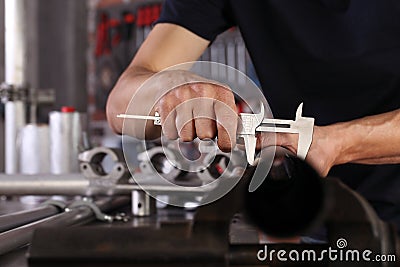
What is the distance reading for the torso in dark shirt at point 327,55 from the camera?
0.79m

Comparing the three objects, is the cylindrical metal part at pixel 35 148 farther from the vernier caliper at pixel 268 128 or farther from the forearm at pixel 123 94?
the vernier caliper at pixel 268 128

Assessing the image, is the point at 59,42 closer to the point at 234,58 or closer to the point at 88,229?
the point at 234,58

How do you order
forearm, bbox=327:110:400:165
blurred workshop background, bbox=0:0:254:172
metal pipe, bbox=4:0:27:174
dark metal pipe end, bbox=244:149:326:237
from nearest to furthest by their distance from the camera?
dark metal pipe end, bbox=244:149:326:237
forearm, bbox=327:110:400:165
metal pipe, bbox=4:0:27:174
blurred workshop background, bbox=0:0:254:172

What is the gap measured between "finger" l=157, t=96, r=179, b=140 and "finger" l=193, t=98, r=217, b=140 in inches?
0.8

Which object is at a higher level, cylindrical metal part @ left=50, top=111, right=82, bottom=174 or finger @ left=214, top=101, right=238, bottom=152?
finger @ left=214, top=101, right=238, bottom=152

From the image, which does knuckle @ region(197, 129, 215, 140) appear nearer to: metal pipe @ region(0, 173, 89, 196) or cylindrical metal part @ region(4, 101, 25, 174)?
metal pipe @ region(0, 173, 89, 196)

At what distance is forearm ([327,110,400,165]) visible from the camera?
0.54 metres

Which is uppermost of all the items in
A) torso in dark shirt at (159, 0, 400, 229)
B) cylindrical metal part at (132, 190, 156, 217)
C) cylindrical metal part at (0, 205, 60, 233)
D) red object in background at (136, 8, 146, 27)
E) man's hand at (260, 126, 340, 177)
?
red object in background at (136, 8, 146, 27)

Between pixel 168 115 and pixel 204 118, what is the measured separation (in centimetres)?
3

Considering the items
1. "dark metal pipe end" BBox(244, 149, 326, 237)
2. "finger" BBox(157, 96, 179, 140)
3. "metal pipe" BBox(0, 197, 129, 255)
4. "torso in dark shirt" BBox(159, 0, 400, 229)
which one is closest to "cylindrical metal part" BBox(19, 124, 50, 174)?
"metal pipe" BBox(0, 197, 129, 255)

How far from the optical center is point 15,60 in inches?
Answer: 43.0

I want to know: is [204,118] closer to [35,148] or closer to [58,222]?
[58,222]

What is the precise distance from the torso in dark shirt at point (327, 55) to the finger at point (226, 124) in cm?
37

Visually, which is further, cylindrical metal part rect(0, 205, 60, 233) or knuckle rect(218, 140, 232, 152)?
cylindrical metal part rect(0, 205, 60, 233)
